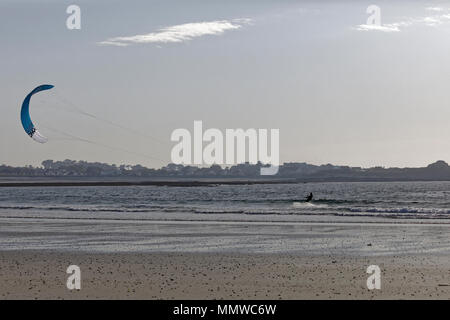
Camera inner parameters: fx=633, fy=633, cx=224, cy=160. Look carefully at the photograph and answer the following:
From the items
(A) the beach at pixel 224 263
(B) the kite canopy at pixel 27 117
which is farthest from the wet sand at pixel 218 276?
(B) the kite canopy at pixel 27 117

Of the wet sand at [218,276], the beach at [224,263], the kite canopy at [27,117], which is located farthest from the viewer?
the kite canopy at [27,117]

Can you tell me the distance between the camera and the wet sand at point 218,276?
40.8ft

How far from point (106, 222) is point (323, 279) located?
20681 millimetres

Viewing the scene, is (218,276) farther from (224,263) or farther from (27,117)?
(27,117)

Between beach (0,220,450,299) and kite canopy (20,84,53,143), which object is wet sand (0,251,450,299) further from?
kite canopy (20,84,53,143)

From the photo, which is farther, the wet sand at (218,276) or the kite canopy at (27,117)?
the kite canopy at (27,117)

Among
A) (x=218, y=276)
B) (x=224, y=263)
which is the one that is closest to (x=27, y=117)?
(x=224, y=263)

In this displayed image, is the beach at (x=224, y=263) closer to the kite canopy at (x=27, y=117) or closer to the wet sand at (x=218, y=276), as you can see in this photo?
the wet sand at (x=218, y=276)

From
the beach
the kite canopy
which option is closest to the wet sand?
the beach

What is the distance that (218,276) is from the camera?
1449 centimetres

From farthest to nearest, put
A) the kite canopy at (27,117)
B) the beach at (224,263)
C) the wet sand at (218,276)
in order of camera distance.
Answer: the kite canopy at (27,117) → the beach at (224,263) → the wet sand at (218,276)
